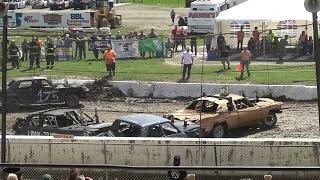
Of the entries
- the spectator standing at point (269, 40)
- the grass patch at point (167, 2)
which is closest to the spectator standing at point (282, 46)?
the spectator standing at point (269, 40)

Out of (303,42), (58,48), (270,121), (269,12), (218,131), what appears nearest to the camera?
(218,131)

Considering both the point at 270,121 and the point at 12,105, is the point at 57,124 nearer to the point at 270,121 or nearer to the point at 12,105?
the point at 12,105

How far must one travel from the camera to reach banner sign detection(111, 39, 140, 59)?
119 ft

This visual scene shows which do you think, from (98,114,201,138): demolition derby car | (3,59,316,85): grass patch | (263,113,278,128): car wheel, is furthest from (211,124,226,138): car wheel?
(3,59,316,85): grass patch

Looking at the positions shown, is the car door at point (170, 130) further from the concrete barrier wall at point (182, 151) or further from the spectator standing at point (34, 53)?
the spectator standing at point (34, 53)

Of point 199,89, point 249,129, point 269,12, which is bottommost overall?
point 249,129

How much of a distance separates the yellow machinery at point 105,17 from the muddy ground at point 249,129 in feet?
79.8

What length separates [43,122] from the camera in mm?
20781

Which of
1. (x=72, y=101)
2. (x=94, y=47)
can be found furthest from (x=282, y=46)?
(x=72, y=101)

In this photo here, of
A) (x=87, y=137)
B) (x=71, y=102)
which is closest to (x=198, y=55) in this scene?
(x=71, y=102)

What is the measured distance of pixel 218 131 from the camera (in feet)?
72.1

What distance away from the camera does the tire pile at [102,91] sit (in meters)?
28.0

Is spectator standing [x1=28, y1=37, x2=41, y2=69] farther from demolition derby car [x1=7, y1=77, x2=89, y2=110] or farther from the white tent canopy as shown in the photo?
the white tent canopy

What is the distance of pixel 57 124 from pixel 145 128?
8.71 ft
